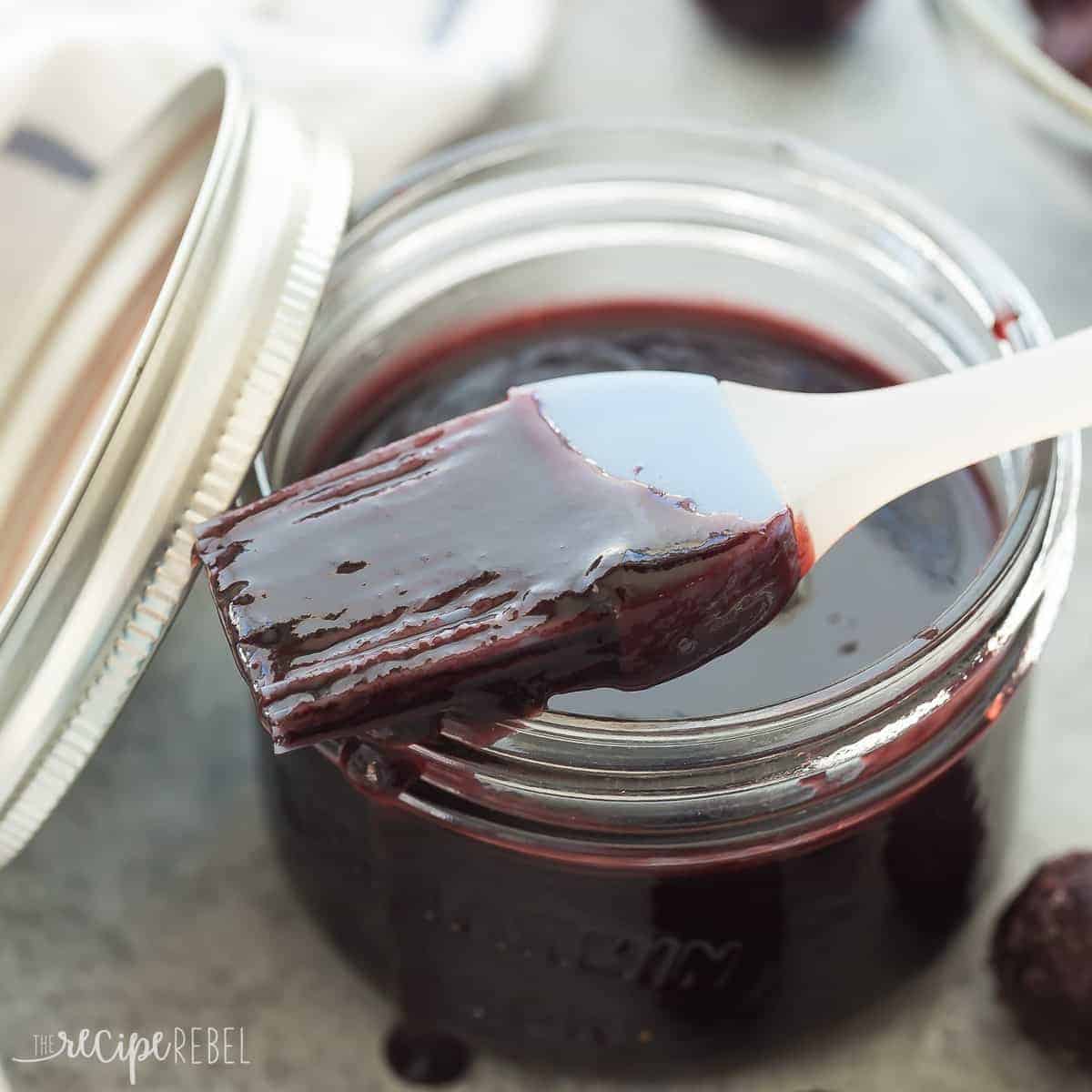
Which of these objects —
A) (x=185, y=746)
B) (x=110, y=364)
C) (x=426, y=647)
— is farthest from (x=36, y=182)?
(x=426, y=647)

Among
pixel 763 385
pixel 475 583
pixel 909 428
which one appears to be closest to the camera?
pixel 475 583

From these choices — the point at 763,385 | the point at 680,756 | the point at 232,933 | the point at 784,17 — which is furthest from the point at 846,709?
the point at 784,17

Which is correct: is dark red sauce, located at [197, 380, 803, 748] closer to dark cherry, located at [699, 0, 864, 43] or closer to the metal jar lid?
the metal jar lid

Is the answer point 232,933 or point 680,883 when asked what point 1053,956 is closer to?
point 680,883

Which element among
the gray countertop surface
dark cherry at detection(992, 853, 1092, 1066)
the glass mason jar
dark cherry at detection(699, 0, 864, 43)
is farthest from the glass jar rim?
dark cherry at detection(699, 0, 864, 43)

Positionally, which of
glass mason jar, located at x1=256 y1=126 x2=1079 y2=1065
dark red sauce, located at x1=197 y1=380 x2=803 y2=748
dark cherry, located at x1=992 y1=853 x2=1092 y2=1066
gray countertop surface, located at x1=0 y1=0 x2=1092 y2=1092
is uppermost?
dark red sauce, located at x1=197 y1=380 x2=803 y2=748

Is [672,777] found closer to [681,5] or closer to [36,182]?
[36,182]

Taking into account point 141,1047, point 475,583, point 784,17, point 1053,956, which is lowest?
point 141,1047
